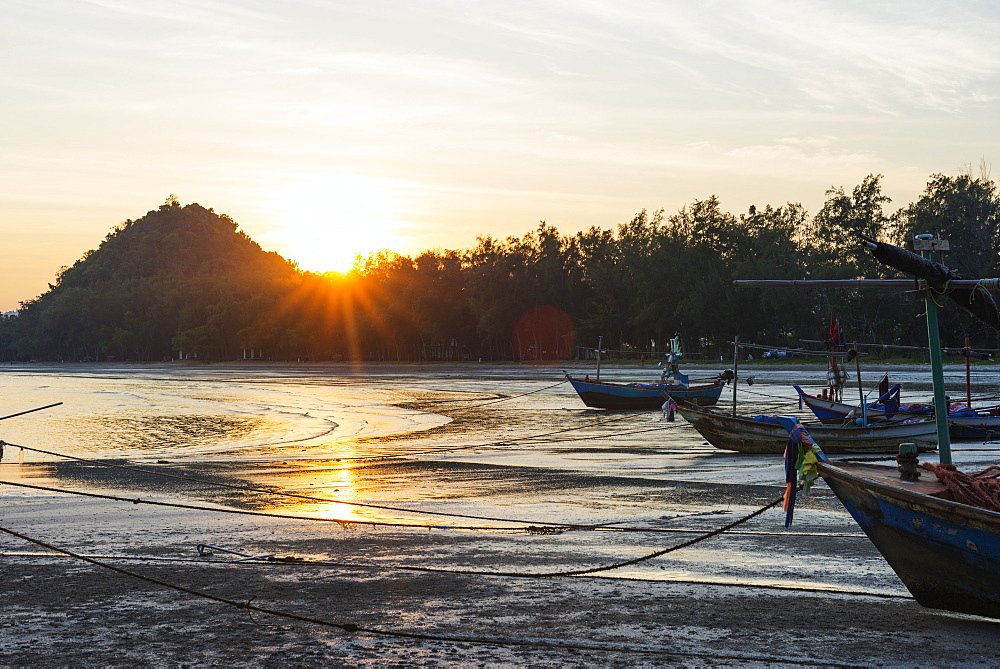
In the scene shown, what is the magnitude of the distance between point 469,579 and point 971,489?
14.9ft

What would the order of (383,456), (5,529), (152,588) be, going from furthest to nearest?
(383,456)
(5,529)
(152,588)

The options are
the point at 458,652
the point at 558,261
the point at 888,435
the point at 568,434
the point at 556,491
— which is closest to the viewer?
the point at 458,652

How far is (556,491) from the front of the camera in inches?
618

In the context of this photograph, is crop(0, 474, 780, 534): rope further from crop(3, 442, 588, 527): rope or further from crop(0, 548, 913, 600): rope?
crop(0, 548, 913, 600): rope

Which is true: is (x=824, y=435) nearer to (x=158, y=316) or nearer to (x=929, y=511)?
(x=929, y=511)

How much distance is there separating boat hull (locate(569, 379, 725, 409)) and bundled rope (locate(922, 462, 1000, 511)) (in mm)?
31916

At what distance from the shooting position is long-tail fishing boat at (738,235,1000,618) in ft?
23.6

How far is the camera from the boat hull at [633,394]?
132 ft

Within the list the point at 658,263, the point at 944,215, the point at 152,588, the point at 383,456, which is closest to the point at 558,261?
the point at 658,263

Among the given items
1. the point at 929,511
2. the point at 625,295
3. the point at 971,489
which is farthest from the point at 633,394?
the point at 625,295

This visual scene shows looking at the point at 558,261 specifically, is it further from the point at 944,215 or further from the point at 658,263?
the point at 944,215

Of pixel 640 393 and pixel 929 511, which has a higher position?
pixel 929 511

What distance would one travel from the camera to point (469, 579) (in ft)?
30.1

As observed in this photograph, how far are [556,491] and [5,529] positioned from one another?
26.6 feet
